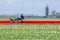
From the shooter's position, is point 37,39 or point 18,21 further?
point 18,21

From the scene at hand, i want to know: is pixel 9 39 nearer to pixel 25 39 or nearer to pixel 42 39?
pixel 25 39

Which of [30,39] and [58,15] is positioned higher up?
[30,39]

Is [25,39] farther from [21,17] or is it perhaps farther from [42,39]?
[21,17]

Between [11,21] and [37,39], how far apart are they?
31.1ft

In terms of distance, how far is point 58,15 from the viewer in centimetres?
5069

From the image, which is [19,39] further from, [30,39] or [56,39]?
[56,39]

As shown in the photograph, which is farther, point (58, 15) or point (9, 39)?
point (58, 15)

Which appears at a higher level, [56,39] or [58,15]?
[56,39]

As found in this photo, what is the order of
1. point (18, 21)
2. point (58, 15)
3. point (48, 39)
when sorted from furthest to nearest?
1. point (58, 15)
2. point (18, 21)
3. point (48, 39)

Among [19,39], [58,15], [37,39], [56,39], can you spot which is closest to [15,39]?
[19,39]

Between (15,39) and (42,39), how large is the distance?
0.88 metres

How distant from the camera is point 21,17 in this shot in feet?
55.0

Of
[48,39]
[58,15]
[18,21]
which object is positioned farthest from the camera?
[58,15]

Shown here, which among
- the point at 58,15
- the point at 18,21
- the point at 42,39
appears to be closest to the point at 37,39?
the point at 42,39
